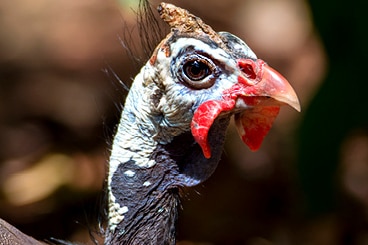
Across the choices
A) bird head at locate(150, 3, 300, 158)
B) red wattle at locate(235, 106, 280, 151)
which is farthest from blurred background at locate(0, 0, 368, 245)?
bird head at locate(150, 3, 300, 158)

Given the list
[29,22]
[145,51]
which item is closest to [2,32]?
[29,22]

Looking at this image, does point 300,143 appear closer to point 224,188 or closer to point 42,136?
point 224,188

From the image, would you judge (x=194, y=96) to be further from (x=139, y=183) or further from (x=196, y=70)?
(x=139, y=183)

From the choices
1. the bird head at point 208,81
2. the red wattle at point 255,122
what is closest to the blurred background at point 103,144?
the red wattle at point 255,122

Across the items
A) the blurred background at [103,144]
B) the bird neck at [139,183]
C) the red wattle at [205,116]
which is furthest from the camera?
the blurred background at [103,144]

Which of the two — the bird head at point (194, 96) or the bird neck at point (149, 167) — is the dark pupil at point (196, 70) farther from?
the bird neck at point (149, 167)

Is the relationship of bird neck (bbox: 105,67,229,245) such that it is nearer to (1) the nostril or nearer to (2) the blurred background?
(1) the nostril
